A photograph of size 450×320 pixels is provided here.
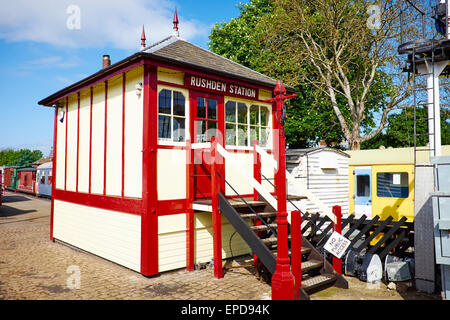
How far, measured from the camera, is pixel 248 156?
9.55m

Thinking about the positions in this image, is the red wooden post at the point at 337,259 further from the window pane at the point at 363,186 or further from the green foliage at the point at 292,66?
the green foliage at the point at 292,66

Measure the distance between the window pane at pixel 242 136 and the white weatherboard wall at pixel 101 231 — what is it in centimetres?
340

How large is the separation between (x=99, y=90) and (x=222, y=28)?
17372mm

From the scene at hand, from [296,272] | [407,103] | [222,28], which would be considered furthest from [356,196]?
[222,28]

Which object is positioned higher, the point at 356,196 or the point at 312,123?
the point at 312,123

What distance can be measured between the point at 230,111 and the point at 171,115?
5.95 ft

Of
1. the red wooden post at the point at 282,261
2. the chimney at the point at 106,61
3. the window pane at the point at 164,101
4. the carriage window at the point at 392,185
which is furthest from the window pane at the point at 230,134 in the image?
the chimney at the point at 106,61

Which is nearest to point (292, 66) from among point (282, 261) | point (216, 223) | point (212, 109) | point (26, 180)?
point (212, 109)

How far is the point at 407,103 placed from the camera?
18.9 m
